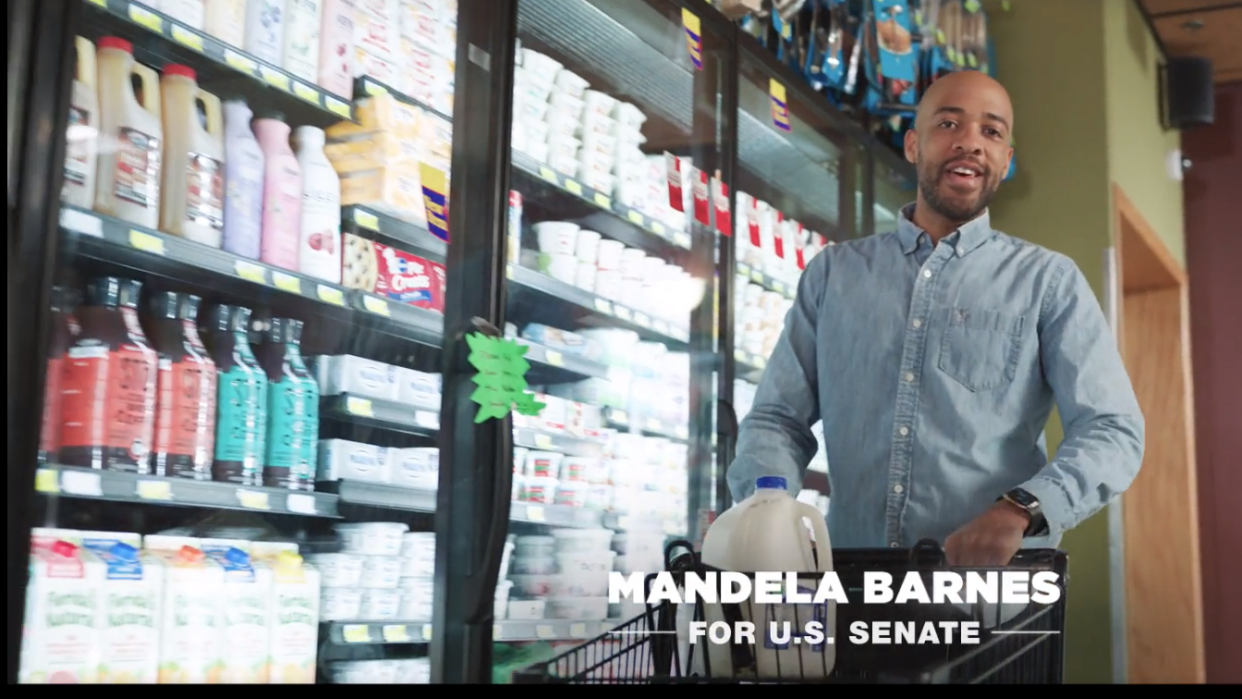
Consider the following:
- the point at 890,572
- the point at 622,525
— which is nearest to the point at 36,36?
the point at 890,572

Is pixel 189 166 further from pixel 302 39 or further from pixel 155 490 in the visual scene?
pixel 155 490

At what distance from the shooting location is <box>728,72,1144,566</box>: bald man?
1888mm

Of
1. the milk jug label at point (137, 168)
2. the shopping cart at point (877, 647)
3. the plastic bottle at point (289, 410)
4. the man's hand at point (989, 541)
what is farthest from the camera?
the plastic bottle at point (289, 410)

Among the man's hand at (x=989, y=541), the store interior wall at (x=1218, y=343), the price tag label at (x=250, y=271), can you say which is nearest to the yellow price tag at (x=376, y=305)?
the price tag label at (x=250, y=271)

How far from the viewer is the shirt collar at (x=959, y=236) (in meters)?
2.01

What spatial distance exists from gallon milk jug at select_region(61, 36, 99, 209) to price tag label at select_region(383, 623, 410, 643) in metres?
0.98

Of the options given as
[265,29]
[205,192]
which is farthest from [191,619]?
[265,29]

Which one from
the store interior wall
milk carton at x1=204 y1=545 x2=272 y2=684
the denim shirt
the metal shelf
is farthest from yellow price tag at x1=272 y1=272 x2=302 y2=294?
the store interior wall

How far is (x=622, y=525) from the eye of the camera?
3291mm

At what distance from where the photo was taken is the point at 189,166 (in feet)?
7.20

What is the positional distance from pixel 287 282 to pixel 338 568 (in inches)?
22.4

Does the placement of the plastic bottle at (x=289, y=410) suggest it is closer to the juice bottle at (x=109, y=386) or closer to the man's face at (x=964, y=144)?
the juice bottle at (x=109, y=386)

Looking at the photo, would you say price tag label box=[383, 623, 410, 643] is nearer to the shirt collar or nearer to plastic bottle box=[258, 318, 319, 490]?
plastic bottle box=[258, 318, 319, 490]

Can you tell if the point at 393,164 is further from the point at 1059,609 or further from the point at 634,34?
the point at 1059,609
